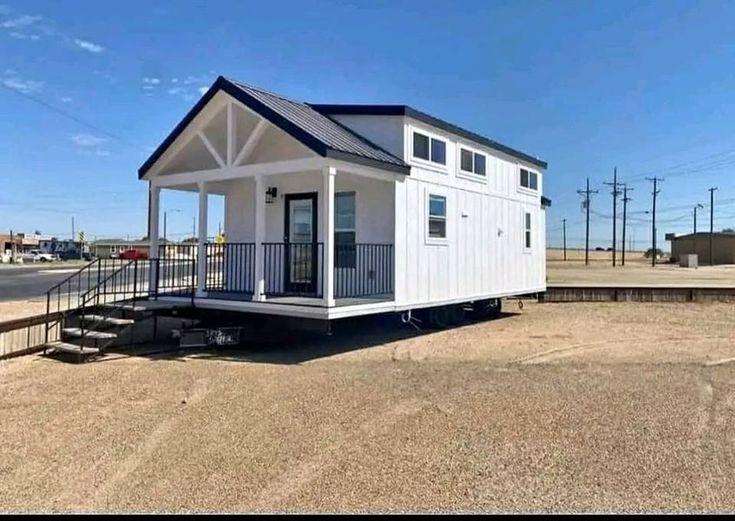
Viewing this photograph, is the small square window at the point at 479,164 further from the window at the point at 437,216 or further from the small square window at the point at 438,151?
the window at the point at 437,216

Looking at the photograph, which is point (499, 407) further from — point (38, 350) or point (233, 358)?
point (38, 350)

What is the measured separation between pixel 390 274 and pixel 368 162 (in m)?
2.45

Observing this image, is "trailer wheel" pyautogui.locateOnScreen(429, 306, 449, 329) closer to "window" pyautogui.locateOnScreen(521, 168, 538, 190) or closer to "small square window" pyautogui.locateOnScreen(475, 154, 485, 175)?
"small square window" pyautogui.locateOnScreen(475, 154, 485, 175)

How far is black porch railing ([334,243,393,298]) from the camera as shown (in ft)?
36.5

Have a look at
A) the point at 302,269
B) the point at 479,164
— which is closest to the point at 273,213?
the point at 302,269

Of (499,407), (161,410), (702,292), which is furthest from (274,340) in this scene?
(702,292)

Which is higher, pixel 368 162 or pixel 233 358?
pixel 368 162

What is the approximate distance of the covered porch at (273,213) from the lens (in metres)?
10.0

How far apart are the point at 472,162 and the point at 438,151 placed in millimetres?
1500

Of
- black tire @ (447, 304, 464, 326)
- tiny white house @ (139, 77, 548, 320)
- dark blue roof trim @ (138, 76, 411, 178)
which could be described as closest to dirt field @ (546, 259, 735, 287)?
black tire @ (447, 304, 464, 326)

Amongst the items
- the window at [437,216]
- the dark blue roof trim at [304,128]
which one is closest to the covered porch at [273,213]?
the dark blue roof trim at [304,128]

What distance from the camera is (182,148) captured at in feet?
37.3

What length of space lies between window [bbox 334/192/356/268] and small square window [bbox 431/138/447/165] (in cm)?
184

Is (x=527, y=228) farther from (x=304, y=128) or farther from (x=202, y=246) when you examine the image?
(x=202, y=246)
